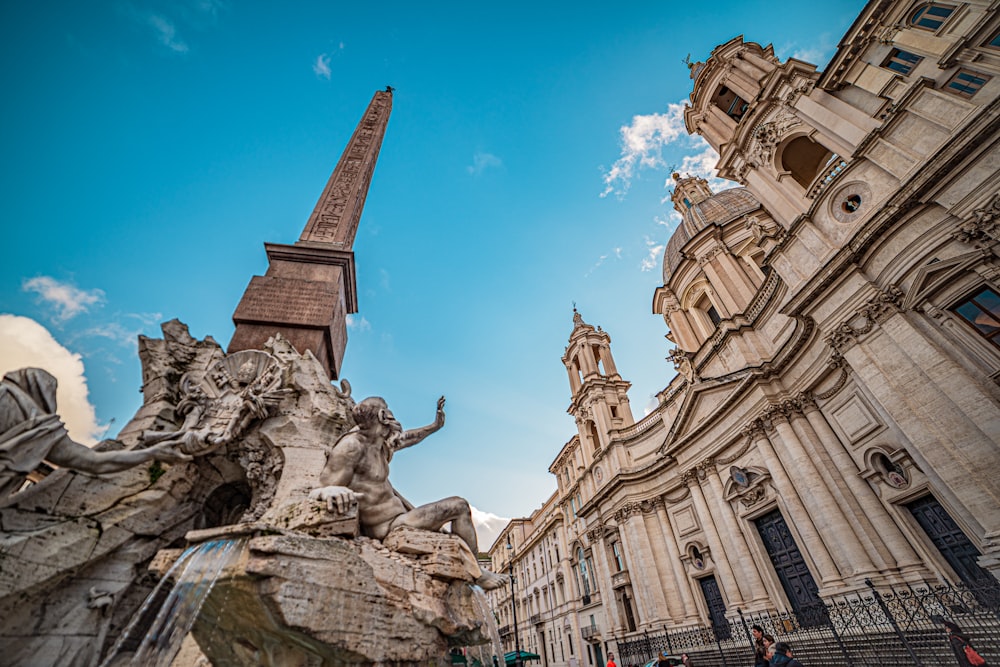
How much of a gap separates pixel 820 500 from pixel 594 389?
1636 cm

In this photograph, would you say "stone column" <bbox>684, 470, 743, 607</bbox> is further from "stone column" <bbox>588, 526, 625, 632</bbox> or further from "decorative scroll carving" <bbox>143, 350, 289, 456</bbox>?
"decorative scroll carving" <bbox>143, 350, 289, 456</bbox>

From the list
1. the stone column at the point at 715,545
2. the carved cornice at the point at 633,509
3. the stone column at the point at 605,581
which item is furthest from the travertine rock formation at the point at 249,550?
the stone column at the point at 605,581

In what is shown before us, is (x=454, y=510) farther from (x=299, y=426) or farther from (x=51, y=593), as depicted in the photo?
(x=51, y=593)

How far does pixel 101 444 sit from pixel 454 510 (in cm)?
335

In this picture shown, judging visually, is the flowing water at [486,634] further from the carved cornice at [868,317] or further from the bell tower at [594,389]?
the bell tower at [594,389]

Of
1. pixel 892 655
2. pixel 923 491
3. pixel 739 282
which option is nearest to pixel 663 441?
pixel 739 282

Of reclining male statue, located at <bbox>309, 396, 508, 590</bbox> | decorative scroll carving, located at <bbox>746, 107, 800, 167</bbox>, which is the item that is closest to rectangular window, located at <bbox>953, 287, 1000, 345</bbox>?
decorative scroll carving, located at <bbox>746, 107, 800, 167</bbox>

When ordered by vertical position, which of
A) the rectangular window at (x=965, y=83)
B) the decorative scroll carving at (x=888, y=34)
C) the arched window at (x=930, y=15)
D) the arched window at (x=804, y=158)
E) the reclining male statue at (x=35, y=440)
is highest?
the arched window at (x=804, y=158)

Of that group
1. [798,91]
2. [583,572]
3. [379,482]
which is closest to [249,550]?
[379,482]

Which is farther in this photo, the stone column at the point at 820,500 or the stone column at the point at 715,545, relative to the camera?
the stone column at the point at 715,545

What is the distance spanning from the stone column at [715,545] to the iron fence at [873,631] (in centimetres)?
116

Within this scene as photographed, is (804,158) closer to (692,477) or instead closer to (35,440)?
(692,477)

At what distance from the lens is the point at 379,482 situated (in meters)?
3.68

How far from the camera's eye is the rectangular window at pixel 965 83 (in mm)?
9531
